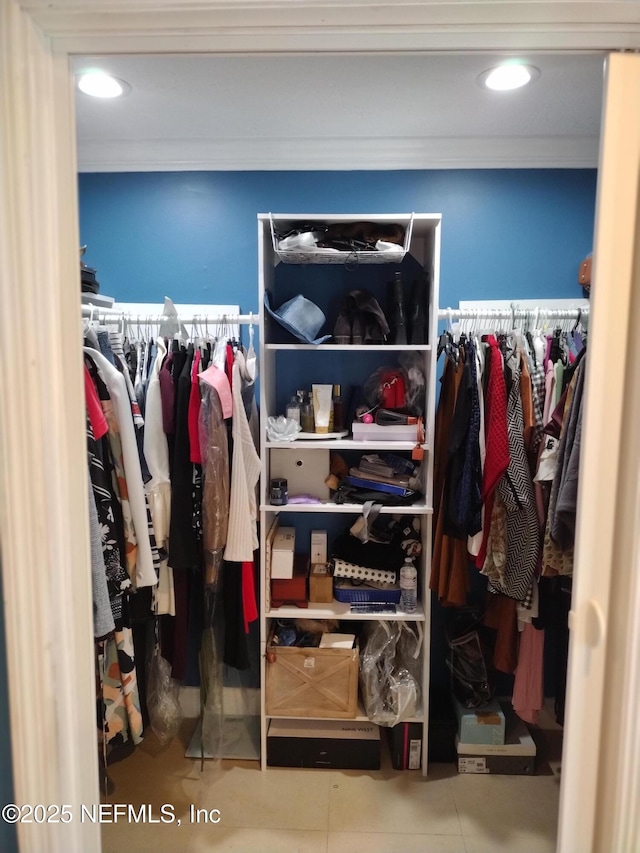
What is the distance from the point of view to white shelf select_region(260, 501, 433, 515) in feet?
6.60

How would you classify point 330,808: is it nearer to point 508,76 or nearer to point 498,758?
point 498,758

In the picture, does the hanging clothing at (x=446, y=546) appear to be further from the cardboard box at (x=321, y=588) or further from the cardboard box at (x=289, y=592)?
the cardboard box at (x=289, y=592)

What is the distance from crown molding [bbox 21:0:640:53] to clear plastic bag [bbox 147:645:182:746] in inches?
80.8

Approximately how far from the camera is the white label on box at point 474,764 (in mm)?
2119

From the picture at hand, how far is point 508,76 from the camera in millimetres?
1679

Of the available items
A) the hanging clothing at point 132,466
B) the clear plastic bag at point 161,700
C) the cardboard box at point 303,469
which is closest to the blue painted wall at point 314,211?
the cardboard box at point 303,469

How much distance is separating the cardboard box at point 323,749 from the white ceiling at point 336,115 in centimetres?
239

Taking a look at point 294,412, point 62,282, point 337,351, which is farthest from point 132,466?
point 337,351

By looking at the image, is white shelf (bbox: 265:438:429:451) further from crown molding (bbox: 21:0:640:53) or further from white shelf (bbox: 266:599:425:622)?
crown molding (bbox: 21:0:640:53)

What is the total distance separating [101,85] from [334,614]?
2087 mm

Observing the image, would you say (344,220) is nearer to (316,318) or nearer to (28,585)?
(316,318)

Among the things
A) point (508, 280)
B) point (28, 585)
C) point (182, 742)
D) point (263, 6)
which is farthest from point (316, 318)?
point (182, 742)

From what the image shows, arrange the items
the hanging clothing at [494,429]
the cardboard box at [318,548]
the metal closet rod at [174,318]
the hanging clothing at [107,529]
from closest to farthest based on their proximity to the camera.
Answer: the hanging clothing at [107,529], the hanging clothing at [494,429], the metal closet rod at [174,318], the cardboard box at [318,548]

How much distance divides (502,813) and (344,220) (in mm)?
2299
